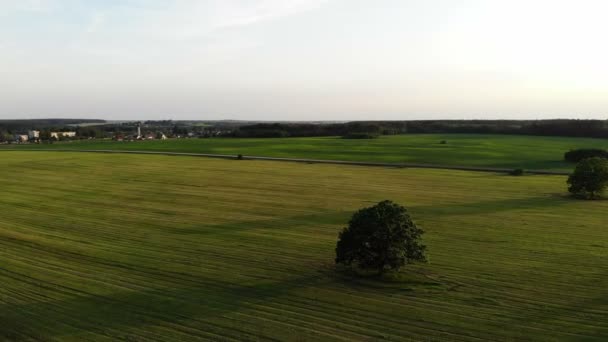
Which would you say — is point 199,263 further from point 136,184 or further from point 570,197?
point 570,197

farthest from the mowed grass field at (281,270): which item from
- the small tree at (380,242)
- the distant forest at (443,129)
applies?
the distant forest at (443,129)

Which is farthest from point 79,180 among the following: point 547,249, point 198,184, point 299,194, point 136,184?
point 547,249

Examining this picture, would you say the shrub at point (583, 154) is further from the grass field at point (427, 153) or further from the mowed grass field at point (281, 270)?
the mowed grass field at point (281, 270)

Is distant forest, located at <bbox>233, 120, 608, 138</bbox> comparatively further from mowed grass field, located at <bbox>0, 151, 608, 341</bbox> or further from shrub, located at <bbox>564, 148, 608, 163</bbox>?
mowed grass field, located at <bbox>0, 151, 608, 341</bbox>

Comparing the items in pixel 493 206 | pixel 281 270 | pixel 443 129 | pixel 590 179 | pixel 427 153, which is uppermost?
pixel 443 129

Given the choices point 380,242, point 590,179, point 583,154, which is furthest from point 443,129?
point 380,242

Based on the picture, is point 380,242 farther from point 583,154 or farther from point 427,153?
point 427,153
